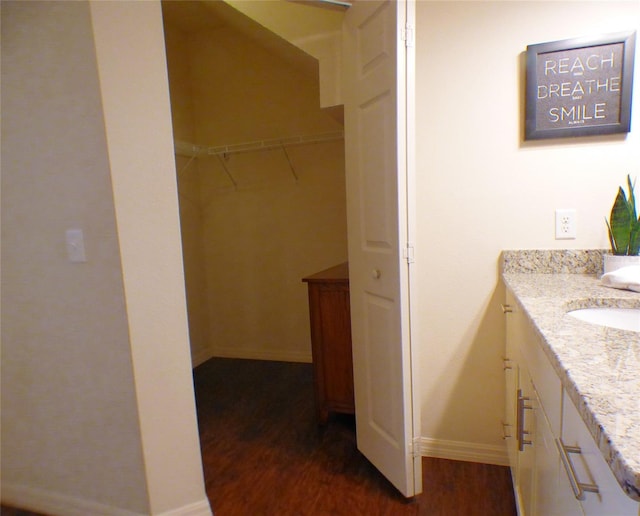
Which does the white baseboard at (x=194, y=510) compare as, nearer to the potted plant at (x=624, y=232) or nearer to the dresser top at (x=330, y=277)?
the dresser top at (x=330, y=277)

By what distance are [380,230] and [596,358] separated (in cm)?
90

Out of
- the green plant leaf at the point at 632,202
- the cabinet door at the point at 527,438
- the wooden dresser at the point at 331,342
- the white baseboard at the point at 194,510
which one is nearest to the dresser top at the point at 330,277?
the wooden dresser at the point at 331,342

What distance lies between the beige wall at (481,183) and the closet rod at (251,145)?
120cm

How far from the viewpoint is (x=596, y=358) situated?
0.64m

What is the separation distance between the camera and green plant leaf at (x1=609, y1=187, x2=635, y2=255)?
133 cm

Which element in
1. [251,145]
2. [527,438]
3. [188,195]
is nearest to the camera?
[527,438]

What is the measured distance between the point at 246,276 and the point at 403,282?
77.9 inches

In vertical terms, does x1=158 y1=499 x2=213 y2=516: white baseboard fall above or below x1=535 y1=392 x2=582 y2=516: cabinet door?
below

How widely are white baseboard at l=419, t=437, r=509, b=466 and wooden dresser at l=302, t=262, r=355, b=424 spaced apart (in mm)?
433

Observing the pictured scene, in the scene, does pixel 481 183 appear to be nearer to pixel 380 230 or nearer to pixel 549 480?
pixel 380 230

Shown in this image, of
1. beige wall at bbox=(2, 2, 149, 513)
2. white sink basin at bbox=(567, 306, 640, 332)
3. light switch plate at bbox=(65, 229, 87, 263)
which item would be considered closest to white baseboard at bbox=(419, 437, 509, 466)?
white sink basin at bbox=(567, 306, 640, 332)

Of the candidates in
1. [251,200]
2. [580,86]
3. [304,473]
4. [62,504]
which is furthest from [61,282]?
[580,86]

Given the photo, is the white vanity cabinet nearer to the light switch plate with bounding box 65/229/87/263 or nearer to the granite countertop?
→ the granite countertop

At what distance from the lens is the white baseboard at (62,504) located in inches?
55.4
